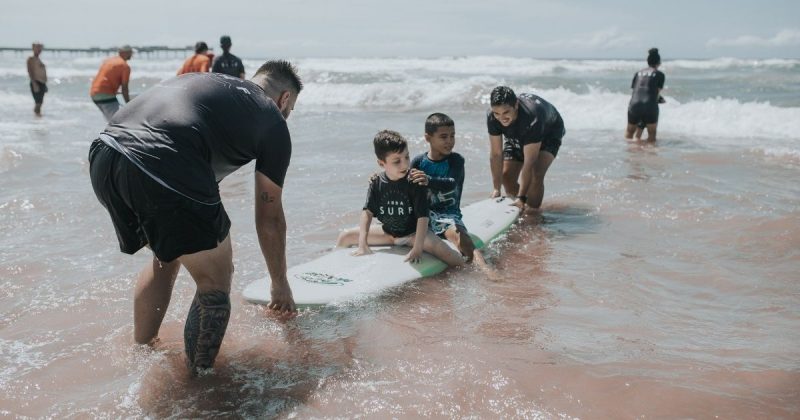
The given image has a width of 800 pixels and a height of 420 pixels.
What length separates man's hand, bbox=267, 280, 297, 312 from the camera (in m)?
3.35

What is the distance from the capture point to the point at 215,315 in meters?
2.91

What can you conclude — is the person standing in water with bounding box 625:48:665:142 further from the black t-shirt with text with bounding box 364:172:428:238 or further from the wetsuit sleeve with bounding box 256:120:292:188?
the wetsuit sleeve with bounding box 256:120:292:188

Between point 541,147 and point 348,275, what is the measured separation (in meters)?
3.05

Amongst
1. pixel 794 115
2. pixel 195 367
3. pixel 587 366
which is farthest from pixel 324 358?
pixel 794 115

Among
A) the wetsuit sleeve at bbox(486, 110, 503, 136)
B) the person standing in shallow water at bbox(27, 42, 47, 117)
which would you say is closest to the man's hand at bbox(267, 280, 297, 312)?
the wetsuit sleeve at bbox(486, 110, 503, 136)

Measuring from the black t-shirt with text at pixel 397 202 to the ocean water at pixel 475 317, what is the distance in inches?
18.4

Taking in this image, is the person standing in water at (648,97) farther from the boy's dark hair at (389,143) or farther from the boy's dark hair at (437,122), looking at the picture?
the boy's dark hair at (389,143)

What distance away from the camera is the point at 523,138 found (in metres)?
6.44

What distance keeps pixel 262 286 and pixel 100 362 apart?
1035 mm

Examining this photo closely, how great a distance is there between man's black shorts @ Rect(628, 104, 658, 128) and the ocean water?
2.47 meters

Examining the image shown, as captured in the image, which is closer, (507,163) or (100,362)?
(100,362)

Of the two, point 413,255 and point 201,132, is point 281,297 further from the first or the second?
point 413,255

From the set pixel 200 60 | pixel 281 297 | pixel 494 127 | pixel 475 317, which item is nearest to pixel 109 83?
pixel 200 60

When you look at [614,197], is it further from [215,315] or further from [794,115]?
[794,115]
